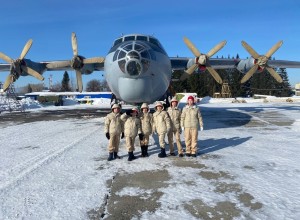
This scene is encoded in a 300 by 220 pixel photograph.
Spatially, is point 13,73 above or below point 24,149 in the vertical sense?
above

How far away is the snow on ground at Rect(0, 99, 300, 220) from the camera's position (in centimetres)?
440

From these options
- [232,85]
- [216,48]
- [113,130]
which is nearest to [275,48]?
[216,48]

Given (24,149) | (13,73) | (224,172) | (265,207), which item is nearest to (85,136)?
(24,149)

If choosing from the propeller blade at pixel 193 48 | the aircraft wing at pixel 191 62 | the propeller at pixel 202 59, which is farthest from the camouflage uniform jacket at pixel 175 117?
the aircraft wing at pixel 191 62

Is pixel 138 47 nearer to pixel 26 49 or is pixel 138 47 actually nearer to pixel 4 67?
pixel 26 49

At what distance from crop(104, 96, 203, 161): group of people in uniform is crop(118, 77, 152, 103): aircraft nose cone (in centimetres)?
285

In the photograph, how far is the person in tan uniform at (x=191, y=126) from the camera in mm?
7973

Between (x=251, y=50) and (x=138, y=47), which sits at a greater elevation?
(x=251, y=50)

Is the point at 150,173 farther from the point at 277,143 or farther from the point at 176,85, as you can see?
the point at 176,85

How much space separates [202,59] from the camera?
1608cm

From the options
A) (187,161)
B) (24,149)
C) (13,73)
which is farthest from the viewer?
(13,73)

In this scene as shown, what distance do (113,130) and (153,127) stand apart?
1.24 metres

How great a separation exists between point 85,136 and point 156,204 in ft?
23.6

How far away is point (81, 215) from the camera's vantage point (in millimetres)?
4254
